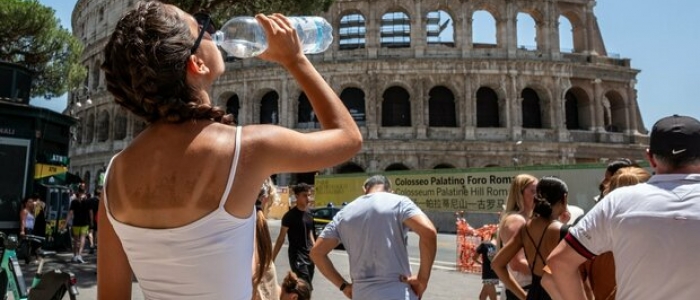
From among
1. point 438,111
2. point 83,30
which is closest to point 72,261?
point 438,111

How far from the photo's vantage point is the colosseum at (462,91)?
1160 inches

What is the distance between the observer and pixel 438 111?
31000 millimetres

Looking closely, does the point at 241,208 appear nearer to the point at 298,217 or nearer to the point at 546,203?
the point at 546,203

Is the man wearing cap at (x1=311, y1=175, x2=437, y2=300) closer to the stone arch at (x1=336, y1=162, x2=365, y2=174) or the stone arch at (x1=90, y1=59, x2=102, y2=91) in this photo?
the stone arch at (x1=336, y1=162, x2=365, y2=174)

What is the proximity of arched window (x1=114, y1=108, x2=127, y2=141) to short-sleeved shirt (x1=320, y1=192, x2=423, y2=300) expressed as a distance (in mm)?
37020

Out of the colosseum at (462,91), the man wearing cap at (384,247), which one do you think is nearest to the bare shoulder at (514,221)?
the man wearing cap at (384,247)

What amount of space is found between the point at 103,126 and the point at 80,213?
30704 mm

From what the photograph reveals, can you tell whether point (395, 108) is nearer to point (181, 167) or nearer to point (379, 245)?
point (379, 245)

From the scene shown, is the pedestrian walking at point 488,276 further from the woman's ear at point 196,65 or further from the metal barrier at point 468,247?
the woman's ear at point 196,65

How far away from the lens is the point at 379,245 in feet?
11.6

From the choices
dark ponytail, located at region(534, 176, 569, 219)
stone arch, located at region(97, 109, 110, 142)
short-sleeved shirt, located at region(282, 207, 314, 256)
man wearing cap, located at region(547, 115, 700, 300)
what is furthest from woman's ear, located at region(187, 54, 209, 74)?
stone arch, located at region(97, 109, 110, 142)

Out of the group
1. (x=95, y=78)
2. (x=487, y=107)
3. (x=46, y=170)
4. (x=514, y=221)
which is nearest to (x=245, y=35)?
(x=514, y=221)

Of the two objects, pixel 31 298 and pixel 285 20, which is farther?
pixel 31 298

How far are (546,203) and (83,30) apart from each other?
4741 cm
